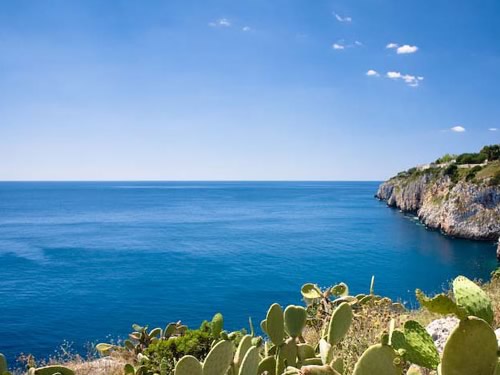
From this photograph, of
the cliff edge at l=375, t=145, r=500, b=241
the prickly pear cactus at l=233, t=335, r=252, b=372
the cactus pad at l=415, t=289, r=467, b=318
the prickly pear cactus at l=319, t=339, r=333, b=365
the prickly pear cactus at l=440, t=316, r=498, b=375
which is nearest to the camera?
the prickly pear cactus at l=440, t=316, r=498, b=375

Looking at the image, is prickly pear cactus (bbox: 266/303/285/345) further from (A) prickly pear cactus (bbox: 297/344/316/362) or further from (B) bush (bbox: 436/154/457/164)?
(B) bush (bbox: 436/154/457/164)

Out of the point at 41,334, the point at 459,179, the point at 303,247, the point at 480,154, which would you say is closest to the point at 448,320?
the point at 41,334

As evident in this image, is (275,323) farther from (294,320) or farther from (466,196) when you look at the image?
(466,196)

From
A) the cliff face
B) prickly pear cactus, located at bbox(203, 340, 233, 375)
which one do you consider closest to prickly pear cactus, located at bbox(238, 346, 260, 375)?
prickly pear cactus, located at bbox(203, 340, 233, 375)

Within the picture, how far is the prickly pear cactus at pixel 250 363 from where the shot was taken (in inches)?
110

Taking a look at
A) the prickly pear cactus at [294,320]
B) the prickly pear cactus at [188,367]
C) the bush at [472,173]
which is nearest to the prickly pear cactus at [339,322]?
the prickly pear cactus at [294,320]

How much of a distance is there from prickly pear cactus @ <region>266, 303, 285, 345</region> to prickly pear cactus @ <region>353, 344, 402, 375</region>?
1.99 m

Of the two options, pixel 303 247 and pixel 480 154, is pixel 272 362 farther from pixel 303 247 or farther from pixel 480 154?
pixel 480 154

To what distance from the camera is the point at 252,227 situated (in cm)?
6506

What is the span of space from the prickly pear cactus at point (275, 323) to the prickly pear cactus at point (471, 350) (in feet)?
7.86

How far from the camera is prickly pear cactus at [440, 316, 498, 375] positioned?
1.75 metres

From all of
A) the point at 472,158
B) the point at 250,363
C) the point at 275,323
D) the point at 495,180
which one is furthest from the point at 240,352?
the point at 472,158

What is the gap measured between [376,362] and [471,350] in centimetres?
52

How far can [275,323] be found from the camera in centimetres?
411
